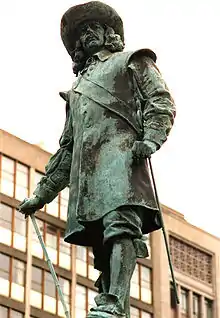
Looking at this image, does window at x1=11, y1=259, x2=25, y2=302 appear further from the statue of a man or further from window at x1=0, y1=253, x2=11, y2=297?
the statue of a man

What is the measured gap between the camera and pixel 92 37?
1520cm

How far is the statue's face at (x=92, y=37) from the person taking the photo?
598 inches

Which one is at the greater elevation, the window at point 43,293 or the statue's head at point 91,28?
the window at point 43,293

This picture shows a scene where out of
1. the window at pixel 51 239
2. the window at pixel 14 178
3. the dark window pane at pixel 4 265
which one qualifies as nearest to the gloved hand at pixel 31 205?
the dark window pane at pixel 4 265

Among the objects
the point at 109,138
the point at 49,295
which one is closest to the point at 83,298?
the point at 49,295

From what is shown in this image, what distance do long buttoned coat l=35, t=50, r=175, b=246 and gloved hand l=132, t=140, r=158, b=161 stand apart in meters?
0.06

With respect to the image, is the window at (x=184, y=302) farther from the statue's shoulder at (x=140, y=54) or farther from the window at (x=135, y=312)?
the statue's shoulder at (x=140, y=54)

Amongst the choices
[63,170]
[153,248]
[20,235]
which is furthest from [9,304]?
[63,170]

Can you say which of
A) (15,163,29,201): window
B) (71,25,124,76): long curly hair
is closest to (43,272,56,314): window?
(15,163,29,201): window

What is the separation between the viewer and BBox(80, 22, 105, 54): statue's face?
15.2 meters

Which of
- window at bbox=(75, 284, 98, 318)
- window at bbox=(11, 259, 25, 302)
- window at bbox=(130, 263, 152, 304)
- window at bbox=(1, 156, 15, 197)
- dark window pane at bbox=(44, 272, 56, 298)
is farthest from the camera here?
window at bbox=(130, 263, 152, 304)

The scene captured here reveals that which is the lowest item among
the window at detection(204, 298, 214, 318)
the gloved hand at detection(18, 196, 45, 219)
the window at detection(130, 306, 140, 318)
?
the gloved hand at detection(18, 196, 45, 219)

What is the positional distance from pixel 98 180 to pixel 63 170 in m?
0.86

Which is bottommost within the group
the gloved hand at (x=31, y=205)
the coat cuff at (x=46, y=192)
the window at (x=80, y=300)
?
the gloved hand at (x=31, y=205)
